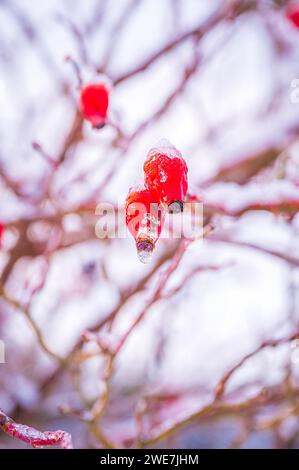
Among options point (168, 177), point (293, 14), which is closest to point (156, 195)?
point (168, 177)

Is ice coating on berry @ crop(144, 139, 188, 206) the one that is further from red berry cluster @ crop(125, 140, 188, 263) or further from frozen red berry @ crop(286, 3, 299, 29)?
frozen red berry @ crop(286, 3, 299, 29)

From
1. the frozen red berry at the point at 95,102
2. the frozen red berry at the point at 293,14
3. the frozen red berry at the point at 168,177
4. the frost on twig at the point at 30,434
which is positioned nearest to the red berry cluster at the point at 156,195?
the frozen red berry at the point at 168,177

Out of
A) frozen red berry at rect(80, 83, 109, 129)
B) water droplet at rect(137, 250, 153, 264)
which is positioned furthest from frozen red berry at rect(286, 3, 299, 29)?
water droplet at rect(137, 250, 153, 264)

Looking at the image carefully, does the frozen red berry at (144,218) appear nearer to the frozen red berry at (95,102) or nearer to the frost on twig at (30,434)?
the frost on twig at (30,434)

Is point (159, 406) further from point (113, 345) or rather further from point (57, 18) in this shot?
point (57, 18)

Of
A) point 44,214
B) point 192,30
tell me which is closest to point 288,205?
point 44,214

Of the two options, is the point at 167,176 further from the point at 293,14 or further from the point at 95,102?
the point at 293,14
